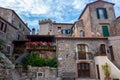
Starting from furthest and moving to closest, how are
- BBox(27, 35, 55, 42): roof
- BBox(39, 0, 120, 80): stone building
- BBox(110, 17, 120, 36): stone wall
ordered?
BBox(27, 35, 55, 42): roof
BBox(110, 17, 120, 36): stone wall
BBox(39, 0, 120, 80): stone building

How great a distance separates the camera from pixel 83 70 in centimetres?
1794

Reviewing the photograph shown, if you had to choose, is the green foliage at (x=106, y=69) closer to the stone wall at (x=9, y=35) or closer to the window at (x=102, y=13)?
the window at (x=102, y=13)

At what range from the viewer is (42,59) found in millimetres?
17422

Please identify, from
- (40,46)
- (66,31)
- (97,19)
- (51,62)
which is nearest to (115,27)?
(97,19)

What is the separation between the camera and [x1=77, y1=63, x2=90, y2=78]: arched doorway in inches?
697

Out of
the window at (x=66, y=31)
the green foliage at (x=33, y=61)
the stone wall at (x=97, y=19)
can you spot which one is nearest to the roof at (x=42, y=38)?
the green foliage at (x=33, y=61)

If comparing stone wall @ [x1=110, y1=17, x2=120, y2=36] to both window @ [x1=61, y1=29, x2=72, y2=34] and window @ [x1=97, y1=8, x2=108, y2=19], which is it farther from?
window @ [x1=61, y1=29, x2=72, y2=34]

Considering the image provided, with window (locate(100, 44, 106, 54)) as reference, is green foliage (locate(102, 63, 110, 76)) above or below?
below

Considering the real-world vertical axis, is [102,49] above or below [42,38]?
below

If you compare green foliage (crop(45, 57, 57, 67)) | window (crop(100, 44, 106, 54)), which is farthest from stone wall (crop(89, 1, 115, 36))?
green foliage (crop(45, 57, 57, 67))

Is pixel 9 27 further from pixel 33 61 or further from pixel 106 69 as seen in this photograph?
pixel 106 69

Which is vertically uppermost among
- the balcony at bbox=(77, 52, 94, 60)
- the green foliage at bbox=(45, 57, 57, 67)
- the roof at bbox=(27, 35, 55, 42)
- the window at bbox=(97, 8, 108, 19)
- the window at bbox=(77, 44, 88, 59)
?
the window at bbox=(97, 8, 108, 19)

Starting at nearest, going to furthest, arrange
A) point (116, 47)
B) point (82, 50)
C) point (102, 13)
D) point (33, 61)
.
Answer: point (33, 61) → point (116, 47) → point (82, 50) → point (102, 13)

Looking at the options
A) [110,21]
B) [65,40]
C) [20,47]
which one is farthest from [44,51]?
[110,21]
